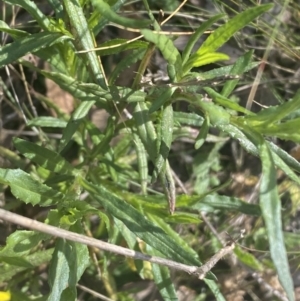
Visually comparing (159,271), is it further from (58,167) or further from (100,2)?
(100,2)

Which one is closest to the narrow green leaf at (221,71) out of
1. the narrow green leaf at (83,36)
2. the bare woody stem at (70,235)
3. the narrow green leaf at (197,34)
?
the narrow green leaf at (197,34)

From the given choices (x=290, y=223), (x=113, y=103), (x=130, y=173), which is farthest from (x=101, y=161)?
(x=290, y=223)

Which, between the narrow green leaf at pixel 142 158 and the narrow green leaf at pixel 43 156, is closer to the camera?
the narrow green leaf at pixel 43 156

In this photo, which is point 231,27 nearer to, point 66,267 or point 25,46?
point 25,46

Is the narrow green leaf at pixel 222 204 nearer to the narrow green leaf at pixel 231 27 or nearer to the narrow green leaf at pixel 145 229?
the narrow green leaf at pixel 145 229

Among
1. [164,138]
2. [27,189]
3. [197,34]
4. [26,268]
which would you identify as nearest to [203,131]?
[164,138]

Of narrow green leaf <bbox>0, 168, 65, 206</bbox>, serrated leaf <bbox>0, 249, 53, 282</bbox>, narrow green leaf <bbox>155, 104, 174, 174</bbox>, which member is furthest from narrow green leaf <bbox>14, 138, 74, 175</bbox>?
narrow green leaf <bbox>155, 104, 174, 174</bbox>

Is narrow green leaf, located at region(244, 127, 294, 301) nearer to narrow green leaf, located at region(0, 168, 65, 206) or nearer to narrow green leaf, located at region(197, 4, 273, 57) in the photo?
narrow green leaf, located at region(197, 4, 273, 57)
